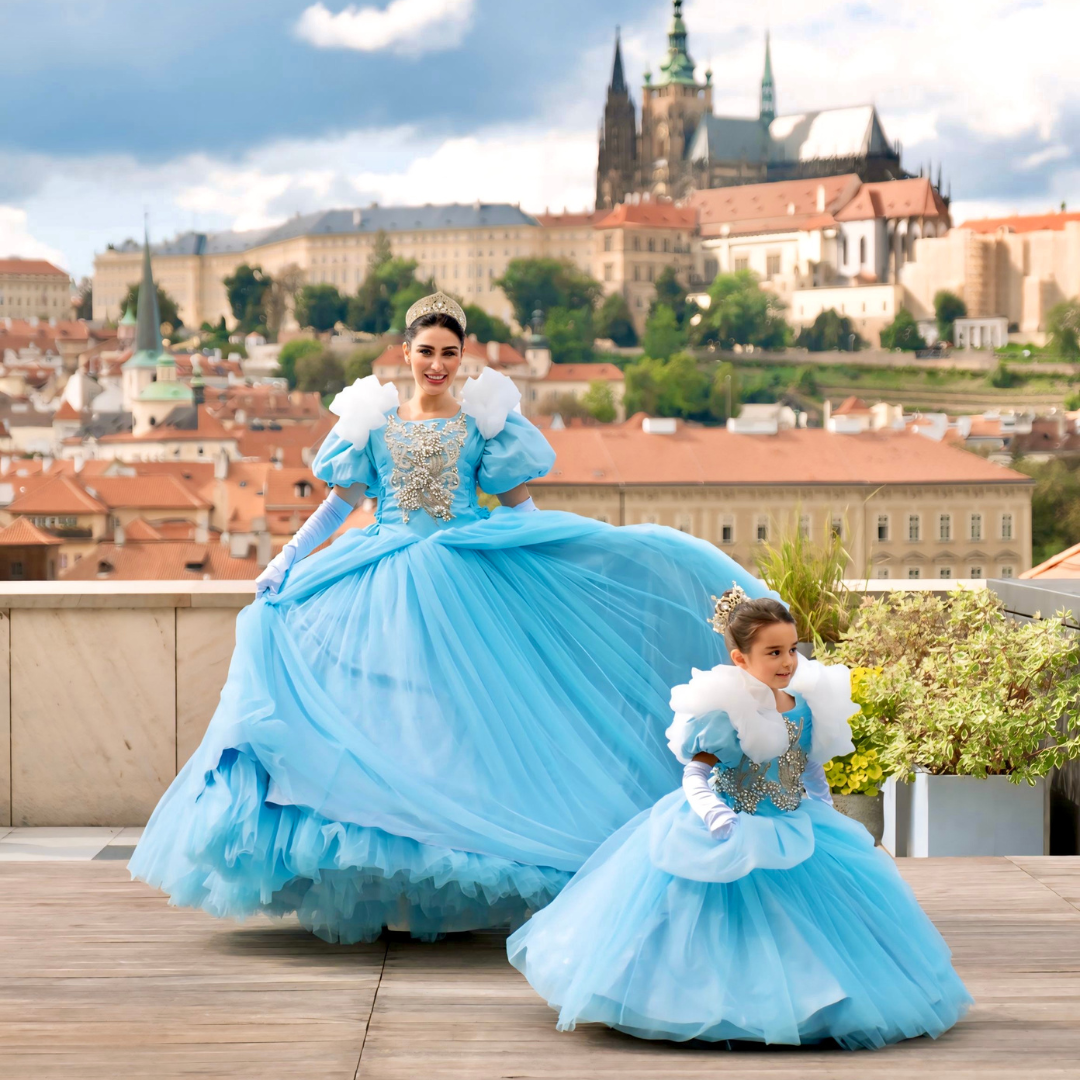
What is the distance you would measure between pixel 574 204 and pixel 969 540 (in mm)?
46759

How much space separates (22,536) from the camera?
1821 inches

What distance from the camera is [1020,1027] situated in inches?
80.6

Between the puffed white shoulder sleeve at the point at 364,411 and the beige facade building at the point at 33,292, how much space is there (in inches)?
3845

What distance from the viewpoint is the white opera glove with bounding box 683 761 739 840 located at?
199 cm

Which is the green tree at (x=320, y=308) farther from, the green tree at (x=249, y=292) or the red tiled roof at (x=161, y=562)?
the red tiled roof at (x=161, y=562)

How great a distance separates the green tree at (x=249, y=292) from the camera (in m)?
84.1

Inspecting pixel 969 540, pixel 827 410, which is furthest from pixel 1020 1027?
pixel 827 410

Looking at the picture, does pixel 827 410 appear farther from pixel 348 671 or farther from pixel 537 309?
pixel 348 671

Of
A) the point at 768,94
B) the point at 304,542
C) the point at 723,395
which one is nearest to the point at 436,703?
the point at 304,542

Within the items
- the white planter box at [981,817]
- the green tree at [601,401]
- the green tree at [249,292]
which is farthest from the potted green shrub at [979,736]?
the green tree at [249,292]

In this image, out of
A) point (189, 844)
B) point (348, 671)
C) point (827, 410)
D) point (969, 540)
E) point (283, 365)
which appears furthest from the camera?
point (283, 365)

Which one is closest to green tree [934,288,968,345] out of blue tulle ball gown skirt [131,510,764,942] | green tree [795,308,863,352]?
green tree [795,308,863,352]

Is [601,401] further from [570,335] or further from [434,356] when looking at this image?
[434,356]

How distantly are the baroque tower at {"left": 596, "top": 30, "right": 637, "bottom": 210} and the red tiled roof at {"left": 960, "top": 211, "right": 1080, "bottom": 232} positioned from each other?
22.9 meters
